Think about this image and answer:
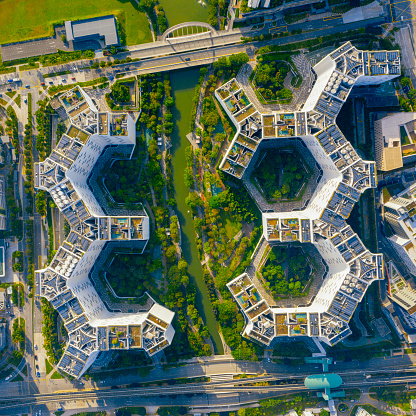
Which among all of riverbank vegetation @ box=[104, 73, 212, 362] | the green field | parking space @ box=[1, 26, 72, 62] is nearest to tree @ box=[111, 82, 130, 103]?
riverbank vegetation @ box=[104, 73, 212, 362]

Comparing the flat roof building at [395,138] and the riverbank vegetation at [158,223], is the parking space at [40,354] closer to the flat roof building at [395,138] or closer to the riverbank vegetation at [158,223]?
the riverbank vegetation at [158,223]

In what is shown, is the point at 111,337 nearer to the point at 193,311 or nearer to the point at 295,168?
the point at 193,311

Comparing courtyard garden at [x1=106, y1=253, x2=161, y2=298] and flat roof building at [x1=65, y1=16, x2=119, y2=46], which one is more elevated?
flat roof building at [x1=65, y1=16, x2=119, y2=46]

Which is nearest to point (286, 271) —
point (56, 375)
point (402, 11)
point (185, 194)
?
point (185, 194)

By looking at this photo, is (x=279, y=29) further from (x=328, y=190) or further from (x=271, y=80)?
(x=328, y=190)

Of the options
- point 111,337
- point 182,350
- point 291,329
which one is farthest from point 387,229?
point 111,337

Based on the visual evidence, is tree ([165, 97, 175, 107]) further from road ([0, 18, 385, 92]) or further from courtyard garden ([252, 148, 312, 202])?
courtyard garden ([252, 148, 312, 202])
